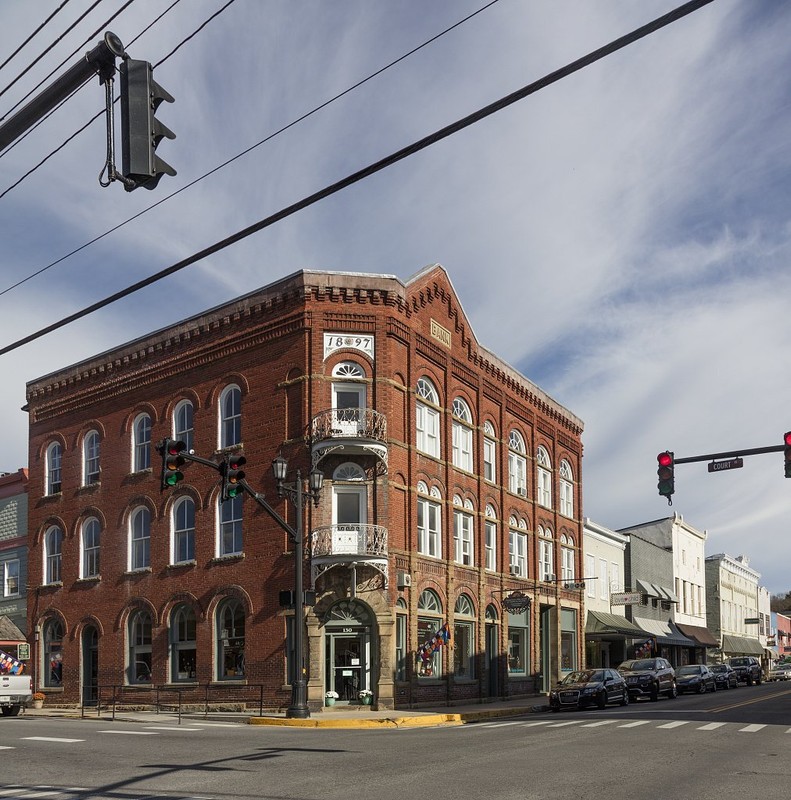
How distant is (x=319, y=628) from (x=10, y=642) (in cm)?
1598

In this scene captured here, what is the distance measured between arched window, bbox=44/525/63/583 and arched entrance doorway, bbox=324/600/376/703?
563 inches

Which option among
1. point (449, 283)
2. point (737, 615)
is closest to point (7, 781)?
point (449, 283)

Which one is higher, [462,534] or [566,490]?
[566,490]

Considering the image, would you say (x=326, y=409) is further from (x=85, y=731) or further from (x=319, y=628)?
(x=85, y=731)

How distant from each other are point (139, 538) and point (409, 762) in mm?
25418

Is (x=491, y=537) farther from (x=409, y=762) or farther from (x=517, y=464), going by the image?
(x=409, y=762)

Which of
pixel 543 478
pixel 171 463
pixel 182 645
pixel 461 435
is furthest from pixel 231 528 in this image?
pixel 543 478

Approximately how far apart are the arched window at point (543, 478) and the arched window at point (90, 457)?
18794mm

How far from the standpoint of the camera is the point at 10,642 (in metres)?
42.6

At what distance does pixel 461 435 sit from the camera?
41.1m

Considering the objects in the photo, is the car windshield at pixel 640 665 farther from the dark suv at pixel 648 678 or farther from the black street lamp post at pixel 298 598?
the black street lamp post at pixel 298 598

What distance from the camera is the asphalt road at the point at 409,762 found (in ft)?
43.3

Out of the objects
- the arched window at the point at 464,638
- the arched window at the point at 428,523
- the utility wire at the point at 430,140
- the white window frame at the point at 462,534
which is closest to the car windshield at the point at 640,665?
the arched window at the point at 464,638

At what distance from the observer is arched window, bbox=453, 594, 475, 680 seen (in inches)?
1539
